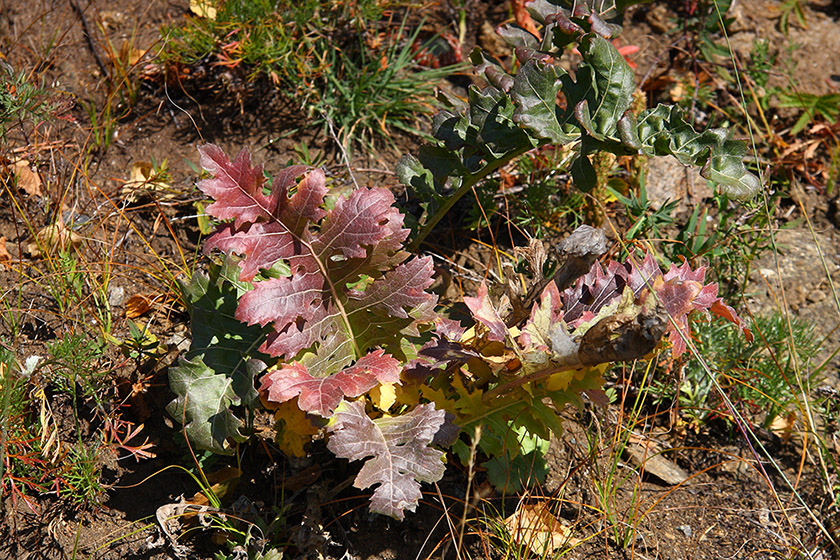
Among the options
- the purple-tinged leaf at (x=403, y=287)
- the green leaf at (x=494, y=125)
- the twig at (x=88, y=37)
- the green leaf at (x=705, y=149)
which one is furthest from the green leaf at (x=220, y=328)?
the twig at (x=88, y=37)

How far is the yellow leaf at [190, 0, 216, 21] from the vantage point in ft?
10.4

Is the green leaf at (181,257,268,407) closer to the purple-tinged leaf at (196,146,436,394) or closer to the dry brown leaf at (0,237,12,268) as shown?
the purple-tinged leaf at (196,146,436,394)

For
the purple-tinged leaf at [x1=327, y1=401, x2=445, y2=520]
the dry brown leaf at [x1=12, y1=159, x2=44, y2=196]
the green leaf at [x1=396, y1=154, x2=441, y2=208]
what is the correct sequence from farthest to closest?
the dry brown leaf at [x1=12, y1=159, x2=44, y2=196], the green leaf at [x1=396, y1=154, x2=441, y2=208], the purple-tinged leaf at [x1=327, y1=401, x2=445, y2=520]

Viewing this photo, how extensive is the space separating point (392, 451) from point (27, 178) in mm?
1923

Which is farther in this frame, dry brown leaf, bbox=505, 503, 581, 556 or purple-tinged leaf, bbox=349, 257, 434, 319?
dry brown leaf, bbox=505, 503, 581, 556

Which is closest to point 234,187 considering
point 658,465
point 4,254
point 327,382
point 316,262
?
point 316,262

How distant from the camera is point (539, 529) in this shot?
2219mm

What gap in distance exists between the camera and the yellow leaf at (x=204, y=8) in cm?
316

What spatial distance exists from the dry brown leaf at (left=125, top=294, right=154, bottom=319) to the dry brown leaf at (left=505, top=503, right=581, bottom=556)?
1492mm

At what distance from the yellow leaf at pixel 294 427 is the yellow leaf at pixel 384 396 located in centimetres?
20

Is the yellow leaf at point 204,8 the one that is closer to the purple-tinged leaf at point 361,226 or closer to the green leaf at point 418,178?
the green leaf at point 418,178

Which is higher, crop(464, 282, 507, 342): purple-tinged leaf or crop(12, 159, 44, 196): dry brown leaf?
crop(464, 282, 507, 342): purple-tinged leaf

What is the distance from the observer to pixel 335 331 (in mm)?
2137

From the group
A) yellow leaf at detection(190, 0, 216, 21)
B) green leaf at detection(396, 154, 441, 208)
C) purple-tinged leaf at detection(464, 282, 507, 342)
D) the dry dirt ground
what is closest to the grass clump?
yellow leaf at detection(190, 0, 216, 21)
